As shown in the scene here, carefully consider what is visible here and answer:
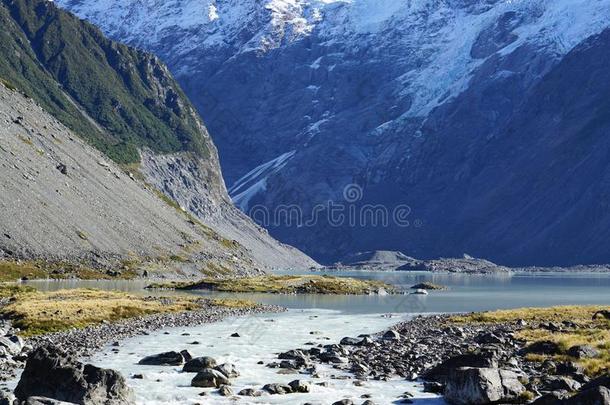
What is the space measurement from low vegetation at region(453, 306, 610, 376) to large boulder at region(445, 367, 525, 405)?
815 cm

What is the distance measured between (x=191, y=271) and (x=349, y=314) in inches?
3966

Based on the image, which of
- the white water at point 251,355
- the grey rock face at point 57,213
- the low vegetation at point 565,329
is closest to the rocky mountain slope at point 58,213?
the grey rock face at point 57,213

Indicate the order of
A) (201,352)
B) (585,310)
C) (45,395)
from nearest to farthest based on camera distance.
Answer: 1. (45,395)
2. (201,352)
3. (585,310)

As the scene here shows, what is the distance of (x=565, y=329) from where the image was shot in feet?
216

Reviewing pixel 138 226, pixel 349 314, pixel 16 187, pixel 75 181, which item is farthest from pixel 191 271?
pixel 349 314

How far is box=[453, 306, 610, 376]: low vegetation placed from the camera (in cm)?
4794

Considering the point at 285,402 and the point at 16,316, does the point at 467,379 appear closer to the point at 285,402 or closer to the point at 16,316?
the point at 285,402

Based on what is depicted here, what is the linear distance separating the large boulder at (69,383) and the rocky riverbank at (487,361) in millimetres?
13488

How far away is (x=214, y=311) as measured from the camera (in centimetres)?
9419

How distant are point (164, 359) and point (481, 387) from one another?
20782 millimetres

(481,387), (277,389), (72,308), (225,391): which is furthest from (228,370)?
(72,308)

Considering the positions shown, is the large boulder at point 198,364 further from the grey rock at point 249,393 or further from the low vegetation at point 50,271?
the low vegetation at point 50,271

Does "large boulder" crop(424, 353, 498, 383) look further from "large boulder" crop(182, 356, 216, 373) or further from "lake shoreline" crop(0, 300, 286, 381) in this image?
"lake shoreline" crop(0, 300, 286, 381)

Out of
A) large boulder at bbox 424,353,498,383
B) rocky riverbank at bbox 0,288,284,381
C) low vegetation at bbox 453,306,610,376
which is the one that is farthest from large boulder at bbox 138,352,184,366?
low vegetation at bbox 453,306,610,376
